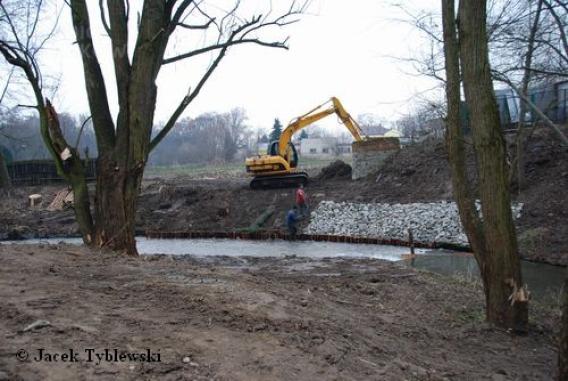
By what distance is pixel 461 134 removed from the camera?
6367 mm

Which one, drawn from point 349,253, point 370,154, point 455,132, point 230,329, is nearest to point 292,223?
point 349,253

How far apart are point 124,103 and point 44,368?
565 cm

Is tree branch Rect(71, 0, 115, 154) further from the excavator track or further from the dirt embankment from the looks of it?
the excavator track

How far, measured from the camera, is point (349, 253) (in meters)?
15.6

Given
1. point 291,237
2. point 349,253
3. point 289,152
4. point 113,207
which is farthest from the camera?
point 289,152

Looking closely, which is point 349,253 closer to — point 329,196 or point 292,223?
point 292,223

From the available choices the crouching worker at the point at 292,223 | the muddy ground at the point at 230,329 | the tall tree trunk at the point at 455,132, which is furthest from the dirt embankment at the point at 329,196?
the muddy ground at the point at 230,329

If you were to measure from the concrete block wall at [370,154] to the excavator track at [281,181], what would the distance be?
2.80m

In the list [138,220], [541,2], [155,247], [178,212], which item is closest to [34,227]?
[138,220]

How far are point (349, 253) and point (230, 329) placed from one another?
11.8 m

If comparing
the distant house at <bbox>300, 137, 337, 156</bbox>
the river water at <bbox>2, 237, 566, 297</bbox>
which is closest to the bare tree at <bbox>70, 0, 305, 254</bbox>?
the river water at <bbox>2, 237, 566, 297</bbox>

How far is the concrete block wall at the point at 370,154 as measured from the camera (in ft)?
86.1

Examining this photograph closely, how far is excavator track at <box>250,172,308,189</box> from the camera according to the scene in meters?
25.6

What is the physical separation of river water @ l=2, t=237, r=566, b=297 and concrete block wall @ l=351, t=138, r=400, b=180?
866 cm
